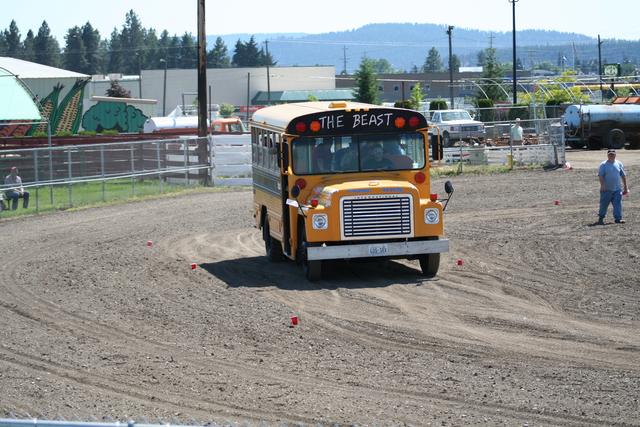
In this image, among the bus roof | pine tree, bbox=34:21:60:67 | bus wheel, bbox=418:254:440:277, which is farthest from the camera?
pine tree, bbox=34:21:60:67

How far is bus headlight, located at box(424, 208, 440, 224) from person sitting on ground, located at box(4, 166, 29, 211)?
56.7 feet

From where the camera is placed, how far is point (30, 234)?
25.3 m

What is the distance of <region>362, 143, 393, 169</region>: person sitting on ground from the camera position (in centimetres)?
1741

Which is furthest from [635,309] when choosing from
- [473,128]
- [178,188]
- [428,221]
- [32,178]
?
[473,128]

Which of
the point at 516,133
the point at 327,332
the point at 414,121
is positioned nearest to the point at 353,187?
the point at 414,121

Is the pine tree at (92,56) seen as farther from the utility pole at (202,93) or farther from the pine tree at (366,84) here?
the utility pole at (202,93)

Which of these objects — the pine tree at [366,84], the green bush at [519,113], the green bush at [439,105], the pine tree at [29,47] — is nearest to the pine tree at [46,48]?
the pine tree at [29,47]

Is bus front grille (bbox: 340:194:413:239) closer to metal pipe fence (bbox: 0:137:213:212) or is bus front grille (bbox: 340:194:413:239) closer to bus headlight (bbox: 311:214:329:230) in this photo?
bus headlight (bbox: 311:214:329:230)

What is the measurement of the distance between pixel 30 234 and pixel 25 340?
1258 cm

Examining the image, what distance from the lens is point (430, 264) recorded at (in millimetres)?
17234

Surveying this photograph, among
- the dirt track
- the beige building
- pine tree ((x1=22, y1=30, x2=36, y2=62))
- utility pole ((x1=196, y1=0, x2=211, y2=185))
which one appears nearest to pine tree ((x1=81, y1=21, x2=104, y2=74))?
pine tree ((x1=22, y1=30, x2=36, y2=62))

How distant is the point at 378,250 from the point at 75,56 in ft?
589

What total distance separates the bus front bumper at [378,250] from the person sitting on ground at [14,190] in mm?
16562

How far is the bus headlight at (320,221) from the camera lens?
54.0ft
